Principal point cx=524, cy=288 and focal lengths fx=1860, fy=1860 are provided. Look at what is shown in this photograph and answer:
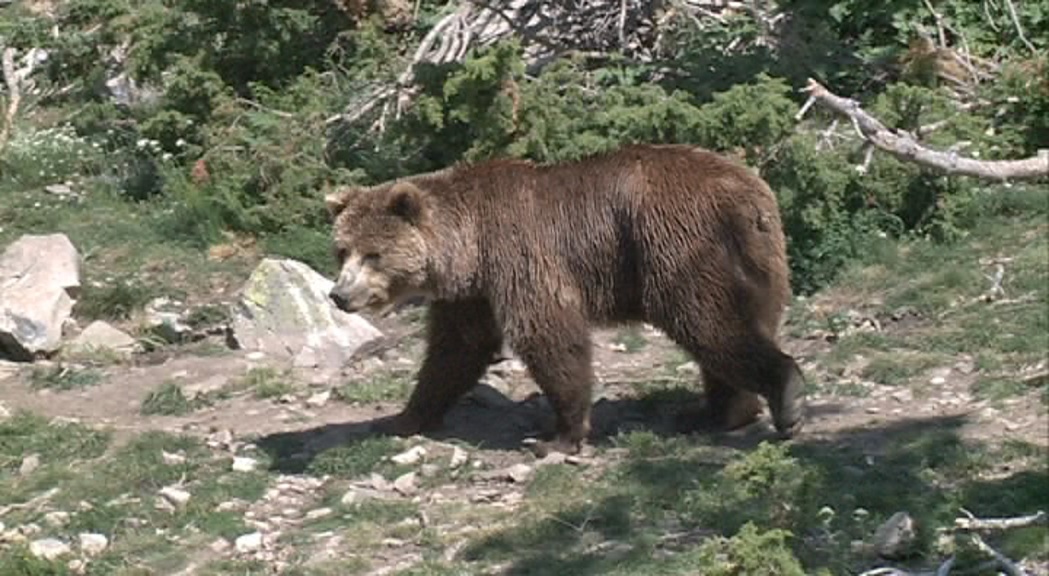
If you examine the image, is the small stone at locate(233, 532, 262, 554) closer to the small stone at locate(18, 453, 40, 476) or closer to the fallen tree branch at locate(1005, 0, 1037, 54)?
the small stone at locate(18, 453, 40, 476)

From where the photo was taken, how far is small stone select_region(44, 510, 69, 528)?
739 centimetres

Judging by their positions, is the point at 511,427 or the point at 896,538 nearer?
the point at 896,538

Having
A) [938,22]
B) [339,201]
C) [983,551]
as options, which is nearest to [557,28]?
[938,22]

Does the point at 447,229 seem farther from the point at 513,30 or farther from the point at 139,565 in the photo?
the point at 513,30

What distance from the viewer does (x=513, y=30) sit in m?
12.3

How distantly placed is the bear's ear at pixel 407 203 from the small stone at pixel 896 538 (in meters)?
2.66

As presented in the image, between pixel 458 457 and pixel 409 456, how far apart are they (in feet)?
0.69

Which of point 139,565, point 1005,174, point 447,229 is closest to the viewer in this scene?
point 1005,174

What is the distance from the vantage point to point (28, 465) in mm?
8086

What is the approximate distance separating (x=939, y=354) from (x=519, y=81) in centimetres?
342

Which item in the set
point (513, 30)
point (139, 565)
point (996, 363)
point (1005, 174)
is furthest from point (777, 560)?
point (513, 30)

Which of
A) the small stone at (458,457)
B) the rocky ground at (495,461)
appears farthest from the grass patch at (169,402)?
the small stone at (458,457)

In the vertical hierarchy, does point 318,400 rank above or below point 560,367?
below

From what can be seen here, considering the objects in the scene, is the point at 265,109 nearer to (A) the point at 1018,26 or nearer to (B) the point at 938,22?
(B) the point at 938,22
